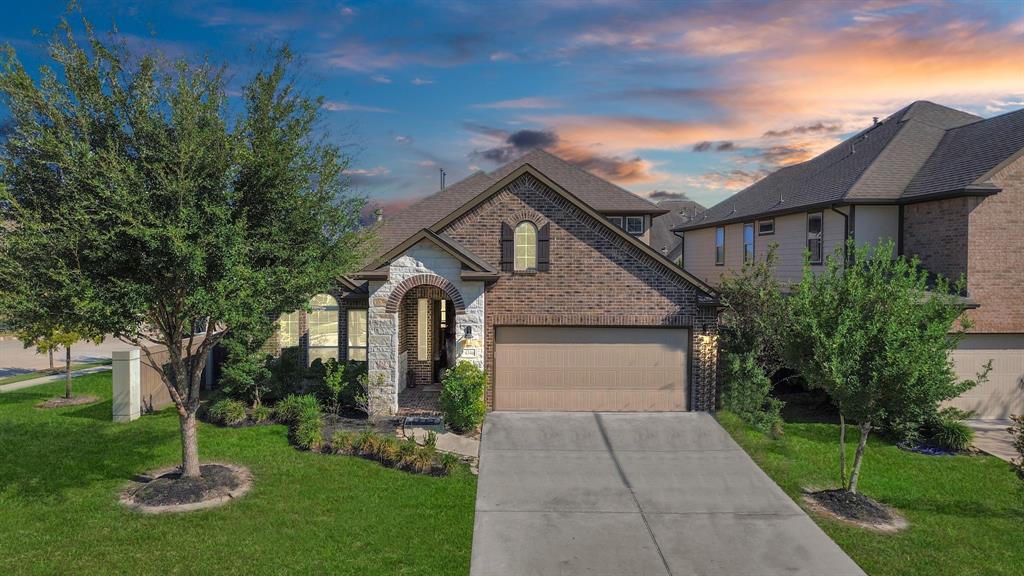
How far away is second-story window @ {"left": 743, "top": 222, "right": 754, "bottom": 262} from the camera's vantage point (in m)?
22.5

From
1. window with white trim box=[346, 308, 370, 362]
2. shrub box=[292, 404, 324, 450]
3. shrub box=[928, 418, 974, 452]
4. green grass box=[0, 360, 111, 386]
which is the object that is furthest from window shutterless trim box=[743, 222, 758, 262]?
green grass box=[0, 360, 111, 386]

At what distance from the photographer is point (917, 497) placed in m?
10.4

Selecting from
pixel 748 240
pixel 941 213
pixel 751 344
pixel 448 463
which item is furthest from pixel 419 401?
pixel 941 213

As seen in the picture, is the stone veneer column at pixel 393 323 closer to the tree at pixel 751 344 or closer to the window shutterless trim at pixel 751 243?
the tree at pixel 751 344

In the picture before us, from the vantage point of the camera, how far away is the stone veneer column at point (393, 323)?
14625 mm

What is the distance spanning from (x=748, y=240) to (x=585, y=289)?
414 inches

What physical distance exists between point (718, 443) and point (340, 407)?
908cm

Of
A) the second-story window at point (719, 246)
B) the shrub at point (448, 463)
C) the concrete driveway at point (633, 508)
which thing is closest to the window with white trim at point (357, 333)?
the concrete driveway at point (633, 508)

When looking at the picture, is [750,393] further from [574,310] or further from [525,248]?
[525,248]

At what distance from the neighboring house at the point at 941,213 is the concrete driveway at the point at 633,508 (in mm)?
5754

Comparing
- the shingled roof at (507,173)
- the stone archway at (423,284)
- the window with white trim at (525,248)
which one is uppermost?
the shingled roof at (507,173)

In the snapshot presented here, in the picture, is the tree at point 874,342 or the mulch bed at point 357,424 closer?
the tree at point 874,342

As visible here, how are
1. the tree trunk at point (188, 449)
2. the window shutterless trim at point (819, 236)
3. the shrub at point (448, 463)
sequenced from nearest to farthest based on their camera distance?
the tree trunk at point (188, 449), the shrub at point (448, 463), the window shutterless trim at point (819, 236)

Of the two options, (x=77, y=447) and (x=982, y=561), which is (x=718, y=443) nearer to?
(x=982, y=561)
